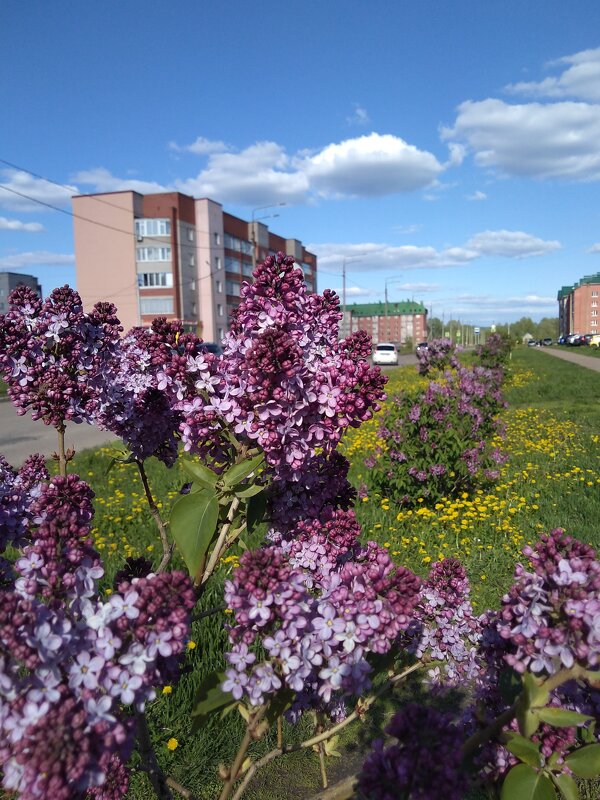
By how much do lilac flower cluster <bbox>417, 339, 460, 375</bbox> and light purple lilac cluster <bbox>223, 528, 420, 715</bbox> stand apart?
606 inches

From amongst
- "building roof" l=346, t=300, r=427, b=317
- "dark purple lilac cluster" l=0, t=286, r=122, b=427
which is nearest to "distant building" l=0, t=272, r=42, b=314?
"dark purple lilac cluster" l=0, t=286, r=122, b=427

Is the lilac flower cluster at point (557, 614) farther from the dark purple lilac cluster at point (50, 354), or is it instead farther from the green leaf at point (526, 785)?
the dark purple lilac cluster at point (50, 354)

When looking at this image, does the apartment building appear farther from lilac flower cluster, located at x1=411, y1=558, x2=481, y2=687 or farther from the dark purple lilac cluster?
lilac flower cluster, located at x1=411, y1=558, x2=481, y2=687

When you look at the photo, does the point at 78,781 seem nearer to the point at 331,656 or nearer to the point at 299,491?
the point at 331,656

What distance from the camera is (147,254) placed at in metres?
57.0

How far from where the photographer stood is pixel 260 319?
180 centimetres

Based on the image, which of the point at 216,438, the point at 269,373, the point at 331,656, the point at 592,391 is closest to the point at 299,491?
the point at 216,438

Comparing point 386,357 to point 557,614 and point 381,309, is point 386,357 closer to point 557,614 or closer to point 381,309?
point 557,614

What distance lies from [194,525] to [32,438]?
1310cm

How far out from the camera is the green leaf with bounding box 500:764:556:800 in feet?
4.00

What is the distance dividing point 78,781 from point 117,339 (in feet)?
5.40

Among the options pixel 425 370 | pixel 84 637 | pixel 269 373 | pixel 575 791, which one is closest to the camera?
pixel 84 637

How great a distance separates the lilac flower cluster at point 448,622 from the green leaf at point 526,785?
2.19 feet

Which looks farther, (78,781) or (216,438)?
(216,438)
